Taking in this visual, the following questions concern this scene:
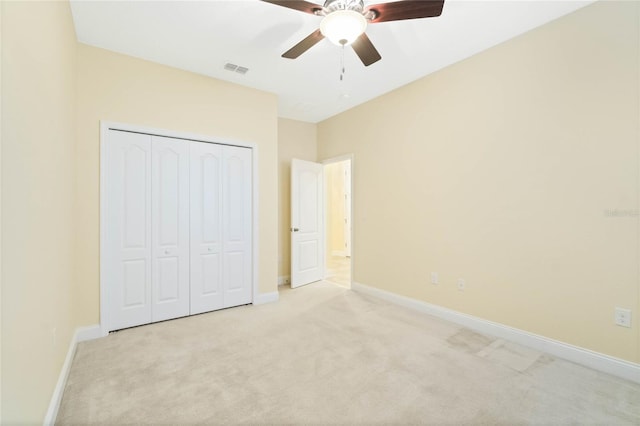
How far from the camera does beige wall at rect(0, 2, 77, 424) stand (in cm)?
109

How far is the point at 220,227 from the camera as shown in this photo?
360 centimetres

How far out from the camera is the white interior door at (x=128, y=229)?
2.90 m

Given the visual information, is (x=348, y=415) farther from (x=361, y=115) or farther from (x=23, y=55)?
(x=361, y=115)

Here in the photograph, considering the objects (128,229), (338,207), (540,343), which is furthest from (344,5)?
(338,207)

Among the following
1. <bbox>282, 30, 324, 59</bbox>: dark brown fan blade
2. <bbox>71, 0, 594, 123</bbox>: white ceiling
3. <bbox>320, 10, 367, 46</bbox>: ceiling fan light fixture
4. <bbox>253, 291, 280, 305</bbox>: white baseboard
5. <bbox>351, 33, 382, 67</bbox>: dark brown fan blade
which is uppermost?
<bbox>71, 0, 594, 123</bbox>: white ceiling

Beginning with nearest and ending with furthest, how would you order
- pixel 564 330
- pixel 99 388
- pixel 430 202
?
pixel 99 388 → pixel 564 330 → pixel 430 202

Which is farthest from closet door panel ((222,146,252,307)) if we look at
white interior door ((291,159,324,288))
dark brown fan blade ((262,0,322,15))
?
dark brown fan blade ((262,0,322,15))

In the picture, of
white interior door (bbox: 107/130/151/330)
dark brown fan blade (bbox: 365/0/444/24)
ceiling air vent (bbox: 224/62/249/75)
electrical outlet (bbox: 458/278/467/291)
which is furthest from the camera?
ceiling air vent (bbox: 224/62/249/75)

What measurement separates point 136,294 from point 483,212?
12.5ft

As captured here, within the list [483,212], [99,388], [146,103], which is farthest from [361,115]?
[99,388]

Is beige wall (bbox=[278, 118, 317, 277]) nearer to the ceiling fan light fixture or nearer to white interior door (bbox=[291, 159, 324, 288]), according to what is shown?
white interior door (bbox=[291, 159, 324, 288])

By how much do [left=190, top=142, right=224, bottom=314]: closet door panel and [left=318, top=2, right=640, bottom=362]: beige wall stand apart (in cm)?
234

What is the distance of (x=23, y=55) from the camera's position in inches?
50.7

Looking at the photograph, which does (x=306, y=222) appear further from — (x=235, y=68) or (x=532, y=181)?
(x=532, y=181)
